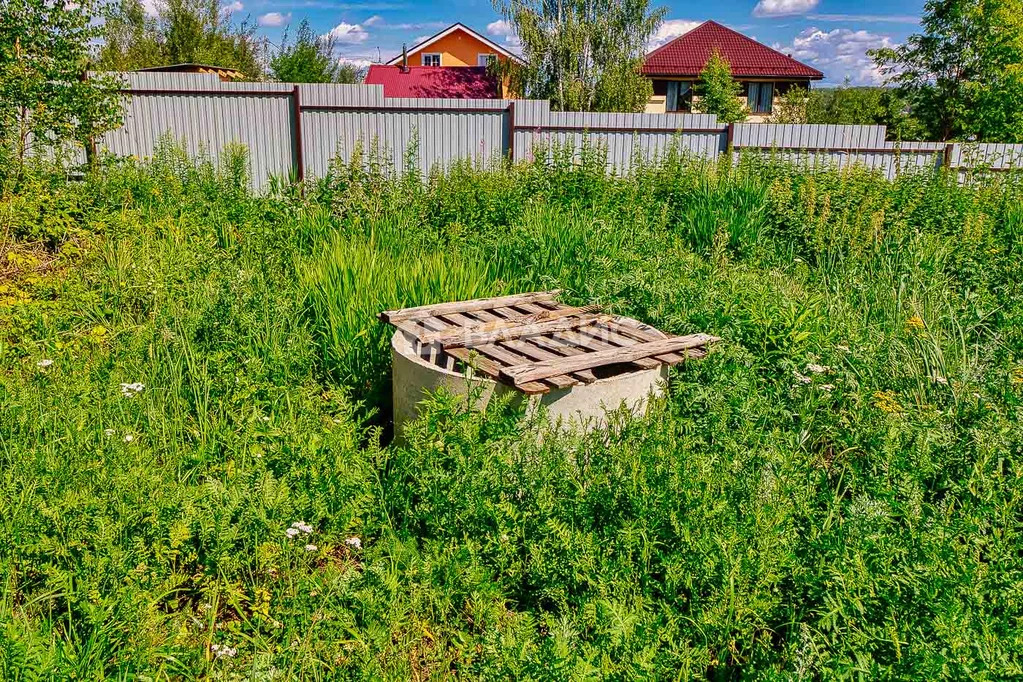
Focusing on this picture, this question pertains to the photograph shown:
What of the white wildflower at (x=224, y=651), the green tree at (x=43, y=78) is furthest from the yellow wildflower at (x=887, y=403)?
the green tree at (x=43, y=78)

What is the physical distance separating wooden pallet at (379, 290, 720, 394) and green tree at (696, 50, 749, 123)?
25049 mm

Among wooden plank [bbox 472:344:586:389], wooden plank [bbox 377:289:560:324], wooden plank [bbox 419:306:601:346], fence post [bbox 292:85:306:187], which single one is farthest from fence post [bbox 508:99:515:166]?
wooden plank [bbox 472:344:586:389]

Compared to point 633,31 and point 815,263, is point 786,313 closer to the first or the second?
point 815,263

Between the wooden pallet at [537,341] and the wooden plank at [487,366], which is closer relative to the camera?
the wooden plank at [487,366]

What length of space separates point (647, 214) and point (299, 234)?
3.41 metres

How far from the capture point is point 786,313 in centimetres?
479

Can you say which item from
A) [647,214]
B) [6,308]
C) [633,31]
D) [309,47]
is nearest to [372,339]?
[6,308]

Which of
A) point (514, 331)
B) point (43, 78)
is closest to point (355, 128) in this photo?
point (43, 78)

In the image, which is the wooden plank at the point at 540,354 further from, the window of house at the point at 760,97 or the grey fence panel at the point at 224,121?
the window of house at the point at 760,97

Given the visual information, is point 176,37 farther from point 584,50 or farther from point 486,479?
point 486,479

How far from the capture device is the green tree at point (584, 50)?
86.2ft

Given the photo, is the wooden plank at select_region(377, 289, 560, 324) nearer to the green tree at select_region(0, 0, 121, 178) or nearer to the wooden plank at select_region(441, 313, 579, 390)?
→ the wooden plank at select_region(441, 313, 579, 390)

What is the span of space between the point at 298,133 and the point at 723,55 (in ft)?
102

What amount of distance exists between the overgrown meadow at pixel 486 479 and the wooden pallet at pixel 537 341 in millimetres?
206
